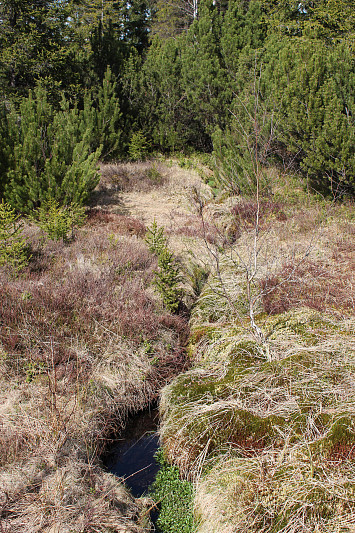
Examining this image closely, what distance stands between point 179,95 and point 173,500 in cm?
1335

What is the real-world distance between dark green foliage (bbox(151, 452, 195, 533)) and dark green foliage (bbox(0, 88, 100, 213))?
18.0 feet

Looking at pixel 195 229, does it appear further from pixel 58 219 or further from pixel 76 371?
pixel 76 371

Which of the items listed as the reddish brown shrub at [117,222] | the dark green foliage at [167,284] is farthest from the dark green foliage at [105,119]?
the dark green foliage at [167,284]

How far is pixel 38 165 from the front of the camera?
8.04 meters

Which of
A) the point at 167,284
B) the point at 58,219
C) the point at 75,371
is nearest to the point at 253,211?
the point at 167,284

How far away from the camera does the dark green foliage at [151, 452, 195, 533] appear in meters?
3.13

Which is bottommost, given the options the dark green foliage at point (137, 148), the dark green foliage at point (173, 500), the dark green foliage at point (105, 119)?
the dark green foliage at point (173, 500)

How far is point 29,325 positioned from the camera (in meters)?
4.43

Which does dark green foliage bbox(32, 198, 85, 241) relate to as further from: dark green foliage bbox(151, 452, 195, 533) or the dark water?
dark green foliage bbox(151, 452, 195, 533)

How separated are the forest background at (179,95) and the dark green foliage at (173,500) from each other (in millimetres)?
5526

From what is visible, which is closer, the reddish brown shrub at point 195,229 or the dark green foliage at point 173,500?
the dark green foliage at point 173,500

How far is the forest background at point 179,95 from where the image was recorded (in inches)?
298

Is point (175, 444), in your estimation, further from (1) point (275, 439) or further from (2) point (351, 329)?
(2) point (351, 329)

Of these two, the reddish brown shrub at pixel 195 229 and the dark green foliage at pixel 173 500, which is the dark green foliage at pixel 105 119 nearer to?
the reddish brown shrub at pixel 195 229
